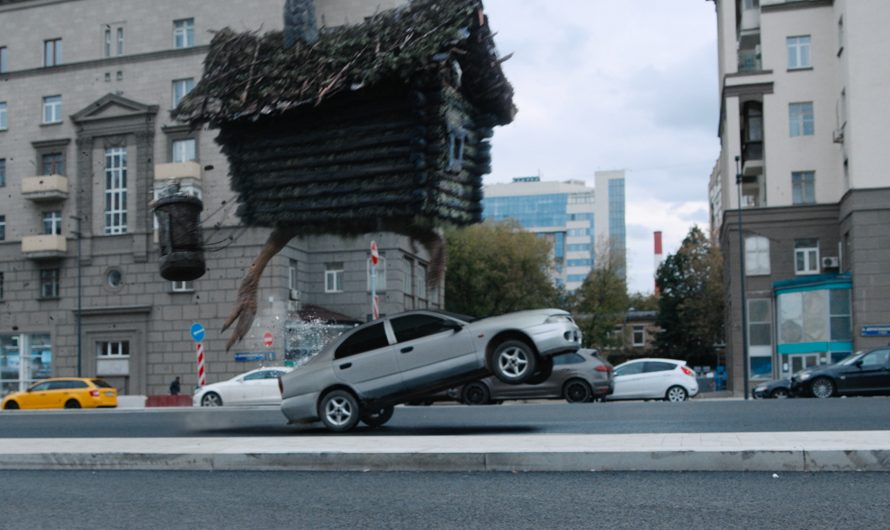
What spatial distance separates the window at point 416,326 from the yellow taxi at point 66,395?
76.7ft

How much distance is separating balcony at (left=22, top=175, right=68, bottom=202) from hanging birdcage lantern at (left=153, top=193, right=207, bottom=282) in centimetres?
649

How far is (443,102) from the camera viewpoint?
38.8ft

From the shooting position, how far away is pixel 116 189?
18.7m

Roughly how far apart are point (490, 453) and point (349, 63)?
15.9 ft

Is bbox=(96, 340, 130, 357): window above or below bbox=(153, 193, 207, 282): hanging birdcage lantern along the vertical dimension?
below

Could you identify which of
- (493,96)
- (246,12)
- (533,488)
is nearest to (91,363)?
(246,12)

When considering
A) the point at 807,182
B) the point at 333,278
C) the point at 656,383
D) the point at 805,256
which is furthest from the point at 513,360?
the point at 807,182

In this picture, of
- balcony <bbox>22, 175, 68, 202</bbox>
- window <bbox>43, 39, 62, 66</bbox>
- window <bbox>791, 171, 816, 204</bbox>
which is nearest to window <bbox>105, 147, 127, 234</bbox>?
balcony <bbox>22, 175, 68, 202</bbox>

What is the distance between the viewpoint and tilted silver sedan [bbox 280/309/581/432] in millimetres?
14273

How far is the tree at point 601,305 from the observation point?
70.7m

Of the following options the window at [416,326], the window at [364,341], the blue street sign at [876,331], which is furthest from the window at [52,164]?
the blue street sign at [876,331]

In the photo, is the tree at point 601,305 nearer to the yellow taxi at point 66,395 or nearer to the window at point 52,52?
the yellow taxi at point 66,395

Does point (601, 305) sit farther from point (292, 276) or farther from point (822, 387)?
point (292, 276)

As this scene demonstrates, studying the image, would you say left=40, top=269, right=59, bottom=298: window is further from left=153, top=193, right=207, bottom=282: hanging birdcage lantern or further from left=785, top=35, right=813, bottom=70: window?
left=785, top=35, right=813, bottom=70: window
